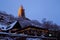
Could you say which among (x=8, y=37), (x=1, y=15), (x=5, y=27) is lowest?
(x=8, y=37)

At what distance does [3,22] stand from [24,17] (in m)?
2.79

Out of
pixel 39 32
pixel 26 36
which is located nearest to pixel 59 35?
pixel 39 32

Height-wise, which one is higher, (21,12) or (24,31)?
(21,12)

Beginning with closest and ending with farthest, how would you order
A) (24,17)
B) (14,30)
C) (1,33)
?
(1,33) → (14,30) → (24,17)

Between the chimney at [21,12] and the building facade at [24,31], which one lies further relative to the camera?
the chimney at [21,12]

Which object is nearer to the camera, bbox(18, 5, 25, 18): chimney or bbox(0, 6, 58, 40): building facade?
bbox(0, 6, 58, 40): building facade

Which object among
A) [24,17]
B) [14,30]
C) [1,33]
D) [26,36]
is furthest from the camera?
[24,17]

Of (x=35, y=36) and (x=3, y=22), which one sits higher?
(x=3, y=22)

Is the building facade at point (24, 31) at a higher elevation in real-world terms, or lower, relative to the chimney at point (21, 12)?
lower

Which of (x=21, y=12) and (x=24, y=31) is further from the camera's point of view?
(x=21, y=12)

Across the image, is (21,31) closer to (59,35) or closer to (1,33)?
(1,33)

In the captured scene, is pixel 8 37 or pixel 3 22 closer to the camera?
pixel 8 37

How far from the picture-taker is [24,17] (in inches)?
587

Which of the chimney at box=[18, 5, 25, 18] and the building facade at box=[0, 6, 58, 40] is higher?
the chimney at box=[18, 5, 25, 18]
